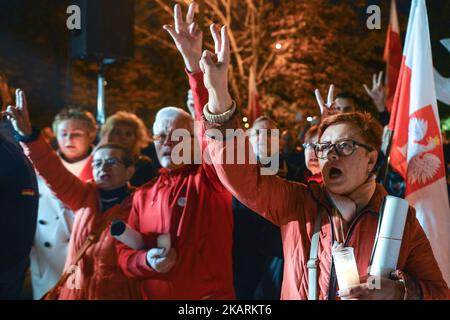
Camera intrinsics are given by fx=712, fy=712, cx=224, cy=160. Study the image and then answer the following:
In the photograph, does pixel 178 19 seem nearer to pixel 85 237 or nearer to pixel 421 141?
pixel 421 141

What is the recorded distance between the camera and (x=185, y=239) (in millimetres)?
4035

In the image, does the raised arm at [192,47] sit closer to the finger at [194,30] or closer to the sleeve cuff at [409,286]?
the finger at [194,30]

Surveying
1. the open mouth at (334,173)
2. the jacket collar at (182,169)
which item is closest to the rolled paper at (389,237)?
the open mouth at (334,173)

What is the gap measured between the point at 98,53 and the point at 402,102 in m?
2.72

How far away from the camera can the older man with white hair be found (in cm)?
397

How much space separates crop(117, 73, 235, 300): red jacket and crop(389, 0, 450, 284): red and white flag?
1102 millimetres

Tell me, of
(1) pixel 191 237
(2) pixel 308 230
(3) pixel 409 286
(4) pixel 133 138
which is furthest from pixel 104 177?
(3) pixel 409 286

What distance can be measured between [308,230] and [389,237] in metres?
0.38

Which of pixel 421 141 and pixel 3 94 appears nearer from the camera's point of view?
pixel 421 141

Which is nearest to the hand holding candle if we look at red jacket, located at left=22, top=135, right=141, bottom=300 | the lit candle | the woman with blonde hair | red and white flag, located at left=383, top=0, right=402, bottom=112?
the lit candle

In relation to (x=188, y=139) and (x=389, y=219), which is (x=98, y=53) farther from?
(x=389, y=219)

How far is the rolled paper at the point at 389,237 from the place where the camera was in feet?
9.31

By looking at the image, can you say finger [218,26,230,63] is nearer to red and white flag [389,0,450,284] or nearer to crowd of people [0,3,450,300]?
crowd of people [0,3,450,300]

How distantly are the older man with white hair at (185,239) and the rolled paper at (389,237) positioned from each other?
1295 mm
